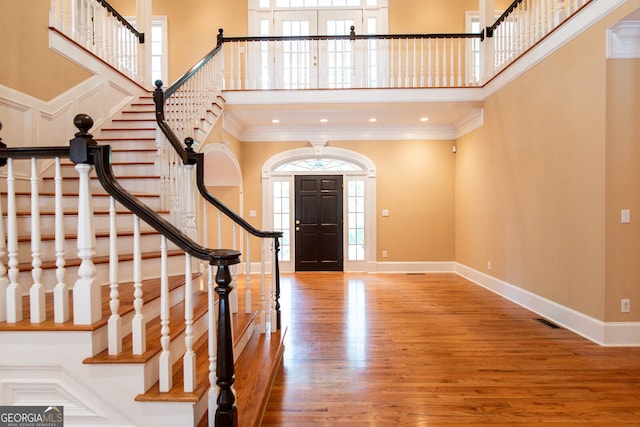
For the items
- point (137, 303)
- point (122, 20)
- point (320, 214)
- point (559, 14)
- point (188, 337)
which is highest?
point (122, 20)

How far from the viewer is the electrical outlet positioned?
316cm

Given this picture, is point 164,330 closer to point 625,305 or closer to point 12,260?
point 12,260

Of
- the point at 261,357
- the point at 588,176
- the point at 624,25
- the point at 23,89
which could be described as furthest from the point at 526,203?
the point at 23,89

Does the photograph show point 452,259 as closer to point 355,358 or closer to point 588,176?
point 588,176

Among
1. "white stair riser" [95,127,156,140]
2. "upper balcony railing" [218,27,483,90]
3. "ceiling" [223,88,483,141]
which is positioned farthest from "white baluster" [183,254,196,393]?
"upper balcony railing" [218,27,483,90]

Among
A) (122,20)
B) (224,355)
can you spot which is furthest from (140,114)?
(224,355)

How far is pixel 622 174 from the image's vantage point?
3.13m

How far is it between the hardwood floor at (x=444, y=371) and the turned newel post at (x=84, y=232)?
1255 mm

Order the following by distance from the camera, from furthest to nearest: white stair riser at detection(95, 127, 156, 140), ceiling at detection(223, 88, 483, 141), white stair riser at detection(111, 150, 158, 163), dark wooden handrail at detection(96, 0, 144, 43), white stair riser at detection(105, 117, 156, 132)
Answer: ceiling at detection(223, 88, 483, 141), dark wooden handrail at detection(96, 0, 144, 43), white stair riser at detection(105, 117, 156, 132), white stair riser at detection(95, 127, 156, 140), white stair riser at detection(111, 150, 158, 163)

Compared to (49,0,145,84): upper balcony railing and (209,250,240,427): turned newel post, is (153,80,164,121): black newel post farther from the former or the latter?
(209,250,240,427): turned newel post

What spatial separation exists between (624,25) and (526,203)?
2.03m

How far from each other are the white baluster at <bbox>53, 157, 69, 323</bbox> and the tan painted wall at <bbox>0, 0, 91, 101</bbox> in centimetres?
235

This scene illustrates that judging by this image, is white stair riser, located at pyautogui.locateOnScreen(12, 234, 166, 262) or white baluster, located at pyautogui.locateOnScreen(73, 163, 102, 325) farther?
white stair riser, located at pyautogui.locateOnScreen(12, 234, 166, 262)

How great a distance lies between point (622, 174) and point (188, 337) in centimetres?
394
